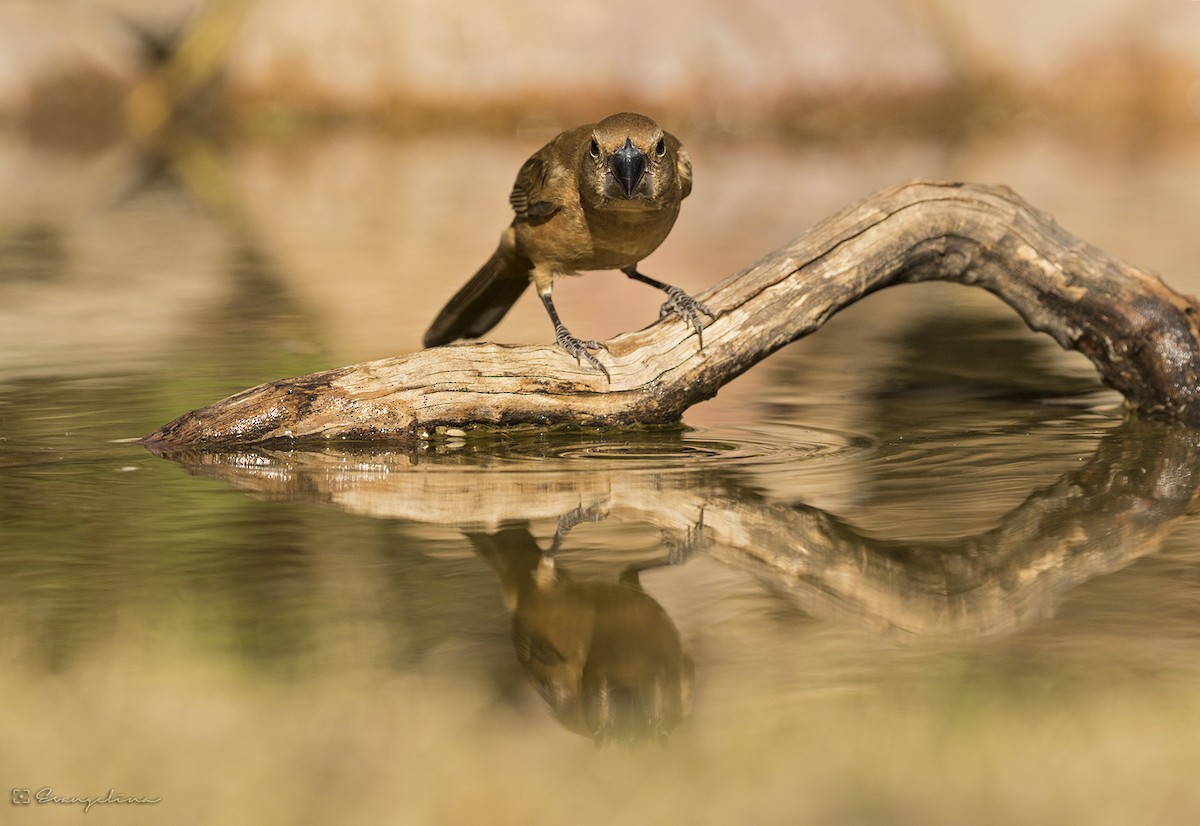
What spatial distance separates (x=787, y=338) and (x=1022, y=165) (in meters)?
9.75

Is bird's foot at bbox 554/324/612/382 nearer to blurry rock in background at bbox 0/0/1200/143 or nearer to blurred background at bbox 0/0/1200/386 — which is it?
blurred background at bbox 0/0/1200/386

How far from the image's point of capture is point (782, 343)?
5.05 meters

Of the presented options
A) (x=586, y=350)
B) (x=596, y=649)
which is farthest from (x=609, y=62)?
(x=596, y=649)

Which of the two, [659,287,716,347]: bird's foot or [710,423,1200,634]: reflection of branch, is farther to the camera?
[659,287,716,347]: bird's foot

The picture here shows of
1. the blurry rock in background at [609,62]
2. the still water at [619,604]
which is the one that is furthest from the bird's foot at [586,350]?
the blurry rock in background at [609,62]

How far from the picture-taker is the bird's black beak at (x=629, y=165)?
4859 millimetres


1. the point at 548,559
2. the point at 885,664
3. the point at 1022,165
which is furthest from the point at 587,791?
the point at 1022,165

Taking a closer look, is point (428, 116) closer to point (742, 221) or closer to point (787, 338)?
point (742, 221)

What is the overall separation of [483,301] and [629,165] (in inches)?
45.0

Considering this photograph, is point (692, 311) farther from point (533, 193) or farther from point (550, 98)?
point (550, 98)

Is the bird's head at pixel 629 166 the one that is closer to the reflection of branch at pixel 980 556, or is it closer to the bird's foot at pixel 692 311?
the bird's foot at pixel 692 311

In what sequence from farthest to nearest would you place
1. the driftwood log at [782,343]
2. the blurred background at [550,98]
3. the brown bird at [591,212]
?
1. the blurred background at [550,98]
2. the brown bird at [591,212]
3. the driftwood log at [782,343]

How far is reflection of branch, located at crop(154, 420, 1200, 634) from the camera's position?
3453 millimetres

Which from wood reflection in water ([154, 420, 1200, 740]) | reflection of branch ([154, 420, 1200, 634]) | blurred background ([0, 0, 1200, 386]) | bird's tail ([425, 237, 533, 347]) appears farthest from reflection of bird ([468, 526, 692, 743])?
blurred background ([0, 0, 1200, 386])
